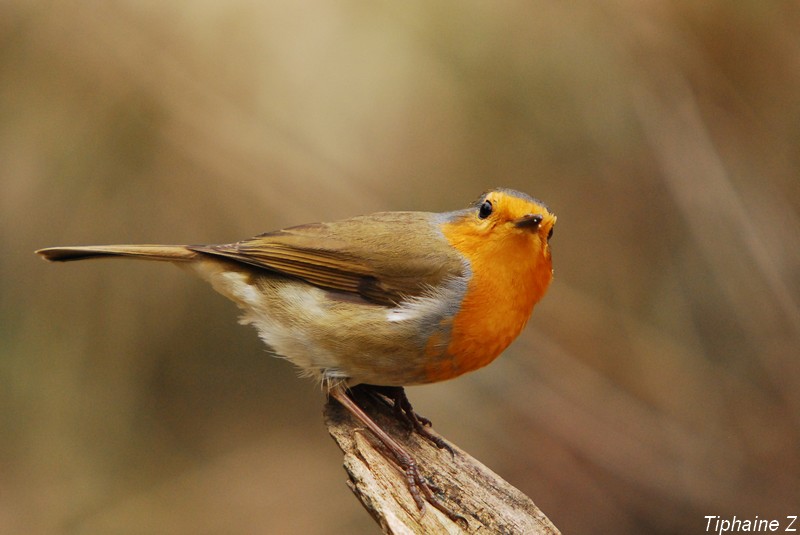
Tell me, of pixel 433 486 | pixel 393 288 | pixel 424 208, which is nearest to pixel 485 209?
pixel 393 288

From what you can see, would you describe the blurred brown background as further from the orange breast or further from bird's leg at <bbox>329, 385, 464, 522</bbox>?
the orange breast

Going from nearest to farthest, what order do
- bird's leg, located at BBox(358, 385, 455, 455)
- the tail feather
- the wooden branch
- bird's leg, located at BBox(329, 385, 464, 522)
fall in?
the wooden branch
bird's leg, located at BBox(329, 385, 464, 522)
bird's leg, located at BBox(358, 385, 455, 455)
the tail feather

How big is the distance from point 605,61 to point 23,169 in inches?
156

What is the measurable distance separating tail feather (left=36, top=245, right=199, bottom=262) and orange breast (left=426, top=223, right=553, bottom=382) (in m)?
1.31

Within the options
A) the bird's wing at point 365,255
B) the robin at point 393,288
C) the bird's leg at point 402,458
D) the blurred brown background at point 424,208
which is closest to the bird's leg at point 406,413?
the robin at point 393,288

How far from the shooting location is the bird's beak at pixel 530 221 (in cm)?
342

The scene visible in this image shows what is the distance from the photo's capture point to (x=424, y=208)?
6.38 metres

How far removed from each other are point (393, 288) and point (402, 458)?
72 cm

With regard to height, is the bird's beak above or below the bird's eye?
below

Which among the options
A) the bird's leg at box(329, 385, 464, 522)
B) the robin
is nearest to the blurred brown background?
the robin

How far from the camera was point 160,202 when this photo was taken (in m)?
5.67

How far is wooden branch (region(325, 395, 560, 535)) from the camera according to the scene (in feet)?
10.5

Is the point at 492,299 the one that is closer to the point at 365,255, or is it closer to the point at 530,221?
the point at 530,221

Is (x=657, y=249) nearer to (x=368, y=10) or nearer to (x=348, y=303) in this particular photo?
(x=368, y=10)
